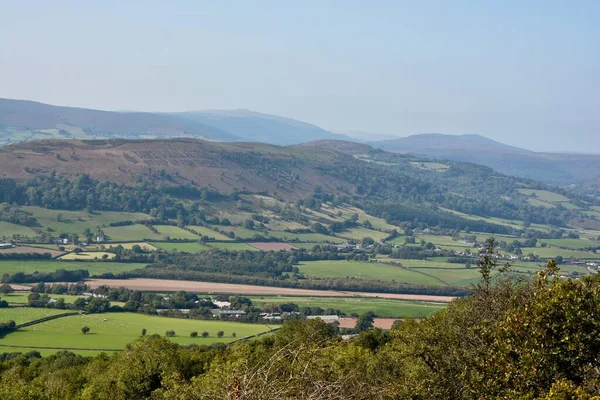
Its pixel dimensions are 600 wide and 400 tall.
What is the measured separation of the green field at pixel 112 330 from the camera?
57.6 m

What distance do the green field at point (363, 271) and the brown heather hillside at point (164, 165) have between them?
186 ft

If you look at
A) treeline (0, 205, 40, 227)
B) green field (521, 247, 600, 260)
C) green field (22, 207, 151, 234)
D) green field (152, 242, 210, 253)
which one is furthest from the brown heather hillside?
green field (521, 247, 600, 260)

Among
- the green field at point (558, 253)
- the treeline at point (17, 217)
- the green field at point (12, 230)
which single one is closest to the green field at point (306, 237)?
the green field at point (558, 253)

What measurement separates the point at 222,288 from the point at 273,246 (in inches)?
1339

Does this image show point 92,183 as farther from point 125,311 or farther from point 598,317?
point 598,317

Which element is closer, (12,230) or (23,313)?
(23,313)

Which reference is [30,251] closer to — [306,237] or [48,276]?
[48,276]

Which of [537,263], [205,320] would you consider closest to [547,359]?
[205,320]

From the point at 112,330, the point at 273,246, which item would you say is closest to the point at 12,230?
the point at 273,246

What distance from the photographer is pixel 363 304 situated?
81188 millimetres

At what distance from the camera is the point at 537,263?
118875 mm

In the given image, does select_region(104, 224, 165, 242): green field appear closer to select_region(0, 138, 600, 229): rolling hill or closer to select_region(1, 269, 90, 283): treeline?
select_region(1, 269, 90, 283): treeline

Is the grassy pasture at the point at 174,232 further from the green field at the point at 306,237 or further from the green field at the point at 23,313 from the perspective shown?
the green field at the point at 23,313

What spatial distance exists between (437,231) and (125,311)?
99517 millimetres
